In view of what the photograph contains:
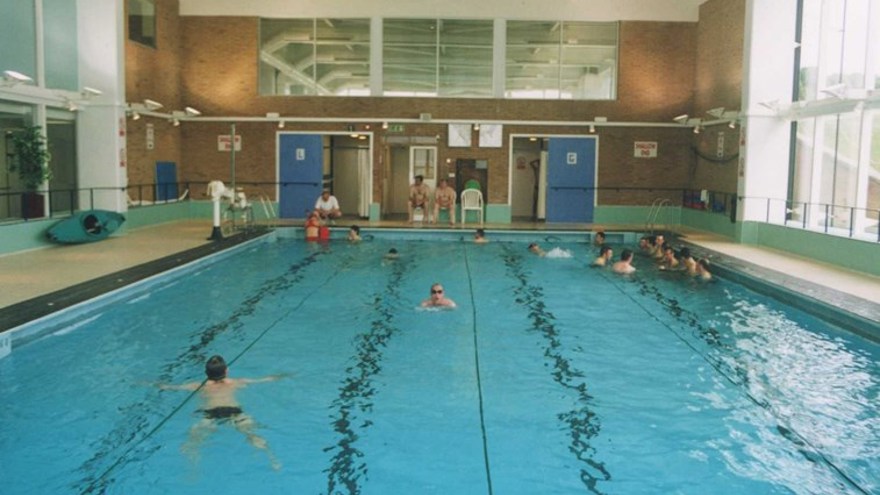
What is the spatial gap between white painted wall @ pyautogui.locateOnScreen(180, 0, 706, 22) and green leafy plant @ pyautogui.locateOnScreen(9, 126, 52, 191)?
791 centimetres

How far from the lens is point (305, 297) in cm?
1134

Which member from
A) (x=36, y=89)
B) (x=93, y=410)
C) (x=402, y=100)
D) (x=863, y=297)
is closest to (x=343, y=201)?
(x=402, y=100)

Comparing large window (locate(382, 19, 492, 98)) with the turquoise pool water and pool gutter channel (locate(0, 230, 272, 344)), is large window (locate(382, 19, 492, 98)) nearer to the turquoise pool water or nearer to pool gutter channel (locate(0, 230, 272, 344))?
pool gutter channel (locate(0, 230, 272, 344))

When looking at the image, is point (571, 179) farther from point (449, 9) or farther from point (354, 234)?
point (354, 234)

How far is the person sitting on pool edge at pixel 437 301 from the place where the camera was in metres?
10.4

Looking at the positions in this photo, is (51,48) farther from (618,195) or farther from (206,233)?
(618,195)

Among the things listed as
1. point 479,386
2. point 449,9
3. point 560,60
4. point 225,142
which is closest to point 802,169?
point 560,60

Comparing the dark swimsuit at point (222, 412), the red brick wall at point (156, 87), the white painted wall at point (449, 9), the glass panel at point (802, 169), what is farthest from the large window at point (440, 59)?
the dark swimsuit at point (222, 412)

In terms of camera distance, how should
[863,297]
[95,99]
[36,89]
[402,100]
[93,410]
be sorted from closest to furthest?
[93,410]
[863,297]
[36,89]
[95,99]
[402,100]

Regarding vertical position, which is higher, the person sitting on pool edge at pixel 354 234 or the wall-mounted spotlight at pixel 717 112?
the wall-mounted spotlight at pixel 717 112

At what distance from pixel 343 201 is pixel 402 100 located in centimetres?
447

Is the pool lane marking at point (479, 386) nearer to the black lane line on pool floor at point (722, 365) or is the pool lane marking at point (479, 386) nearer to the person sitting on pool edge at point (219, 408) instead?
the person sitting on pool edge at point (219, 408)

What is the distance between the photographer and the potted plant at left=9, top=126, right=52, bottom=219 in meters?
13.8

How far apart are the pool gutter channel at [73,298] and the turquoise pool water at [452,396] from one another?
0.53ft
